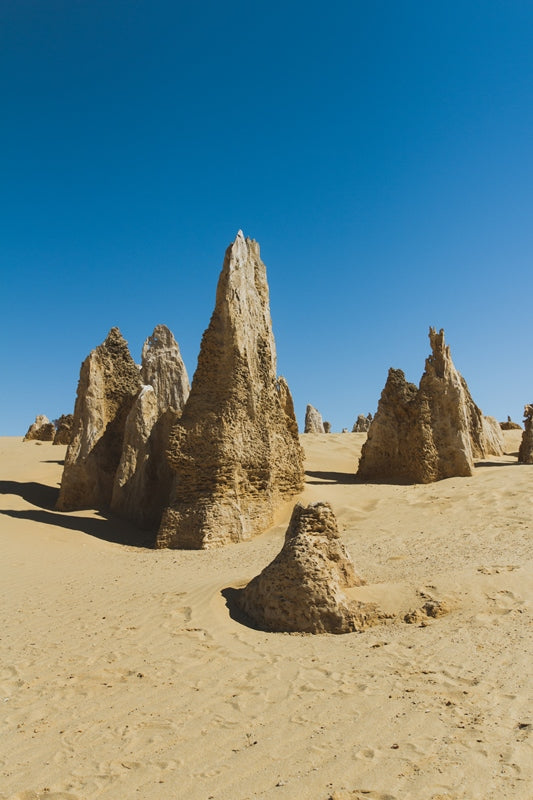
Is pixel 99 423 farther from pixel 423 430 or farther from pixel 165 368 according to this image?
pixel 165 368

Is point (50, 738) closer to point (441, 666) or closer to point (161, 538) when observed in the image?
point (441, 666)

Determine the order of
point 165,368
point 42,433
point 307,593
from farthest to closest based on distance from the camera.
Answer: point 42,433 → point 165,368 → point 307,593

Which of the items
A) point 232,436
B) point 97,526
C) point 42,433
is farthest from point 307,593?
point 42,433

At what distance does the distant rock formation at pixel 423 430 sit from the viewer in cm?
1189

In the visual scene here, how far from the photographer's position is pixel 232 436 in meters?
8.86

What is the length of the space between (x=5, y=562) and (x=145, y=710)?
4791 millimetres

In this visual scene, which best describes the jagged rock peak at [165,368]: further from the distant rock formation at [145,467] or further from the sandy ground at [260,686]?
the sandy ground at [260,686]

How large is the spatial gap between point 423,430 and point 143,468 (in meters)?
5.94

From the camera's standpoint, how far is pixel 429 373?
12602 millimetres

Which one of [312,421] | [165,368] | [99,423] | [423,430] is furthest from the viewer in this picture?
[312,421]

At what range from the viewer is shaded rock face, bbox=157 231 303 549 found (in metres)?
8.49

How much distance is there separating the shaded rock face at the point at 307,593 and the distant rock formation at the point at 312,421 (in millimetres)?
28317

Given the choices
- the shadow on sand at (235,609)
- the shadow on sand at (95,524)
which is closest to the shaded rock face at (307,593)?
the shadow on sand at (235,609)

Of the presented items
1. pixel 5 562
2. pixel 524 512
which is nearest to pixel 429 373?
pixel 524 512
